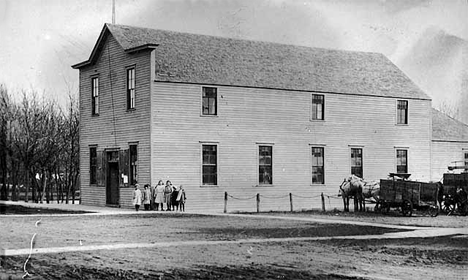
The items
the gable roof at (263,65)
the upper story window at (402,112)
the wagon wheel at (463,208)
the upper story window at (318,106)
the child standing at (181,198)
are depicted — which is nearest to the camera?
the wagon wheel at (463,208)

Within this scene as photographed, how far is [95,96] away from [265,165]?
9.71 metres

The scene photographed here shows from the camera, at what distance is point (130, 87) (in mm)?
36094

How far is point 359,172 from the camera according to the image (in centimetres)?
4034

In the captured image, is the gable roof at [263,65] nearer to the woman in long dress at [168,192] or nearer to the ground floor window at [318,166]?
the ground floor window at [318,166]

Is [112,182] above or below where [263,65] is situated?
below

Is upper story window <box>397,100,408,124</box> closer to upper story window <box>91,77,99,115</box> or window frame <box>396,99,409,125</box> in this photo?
window frame <box>396,99,409,125</box>

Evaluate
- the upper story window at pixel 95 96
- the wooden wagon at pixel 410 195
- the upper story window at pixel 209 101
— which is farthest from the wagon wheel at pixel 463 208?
the upper story window at pixel 95 96

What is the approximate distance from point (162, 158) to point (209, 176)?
2.74 m

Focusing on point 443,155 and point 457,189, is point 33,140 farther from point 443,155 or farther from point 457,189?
point 457,189

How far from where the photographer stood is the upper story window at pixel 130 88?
35812mm

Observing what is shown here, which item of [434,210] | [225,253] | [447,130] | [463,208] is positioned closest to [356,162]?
[447,130]

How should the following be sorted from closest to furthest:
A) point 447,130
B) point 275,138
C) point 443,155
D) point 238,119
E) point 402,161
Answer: point 238,119, point 275,138, point 402,161, point 443,155, point 447,130

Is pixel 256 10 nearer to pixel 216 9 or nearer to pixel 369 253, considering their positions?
pixel 216 9

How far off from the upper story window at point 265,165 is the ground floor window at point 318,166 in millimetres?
2725
